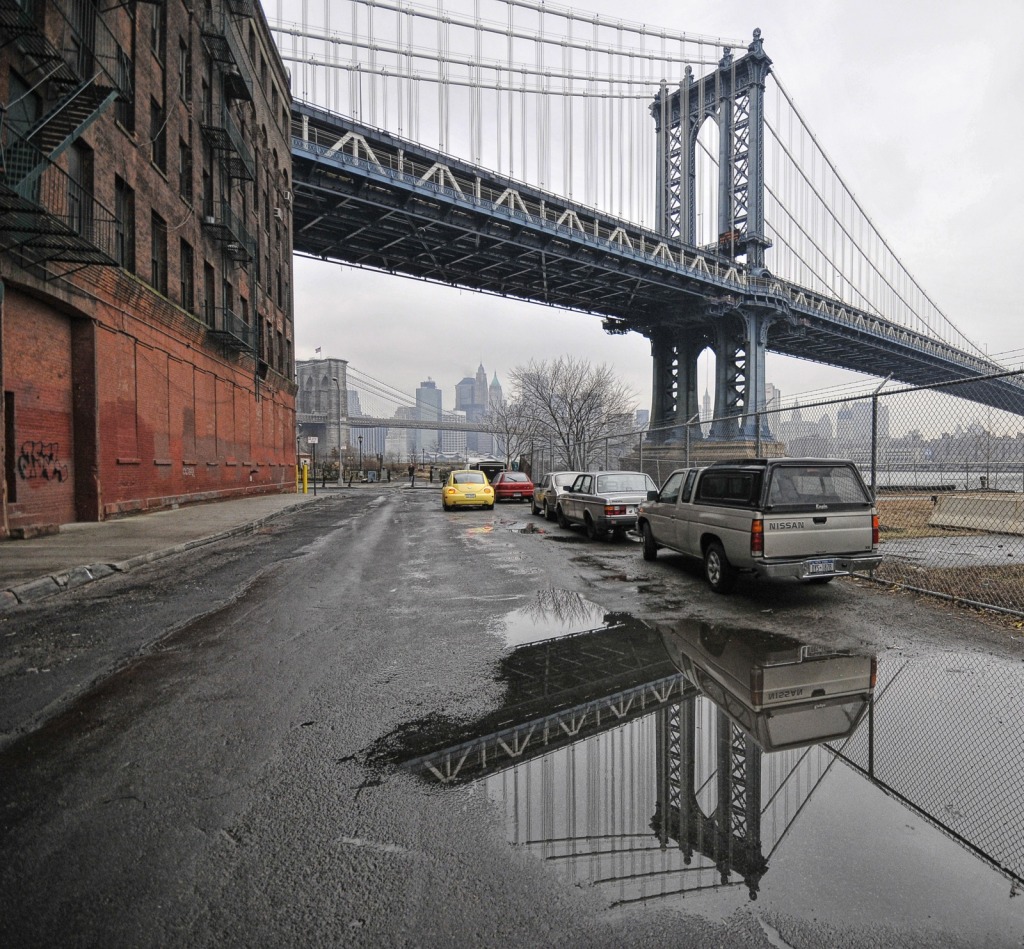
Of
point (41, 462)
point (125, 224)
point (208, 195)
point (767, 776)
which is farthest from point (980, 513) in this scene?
point (208, 195)

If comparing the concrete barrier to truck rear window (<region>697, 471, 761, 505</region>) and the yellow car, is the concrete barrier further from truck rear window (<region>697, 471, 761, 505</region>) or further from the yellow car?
the yellow car

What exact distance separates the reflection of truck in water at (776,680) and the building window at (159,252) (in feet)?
65.5

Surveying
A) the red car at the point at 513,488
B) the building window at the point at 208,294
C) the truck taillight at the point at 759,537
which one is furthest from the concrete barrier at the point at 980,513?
the building window at the point at 208,294

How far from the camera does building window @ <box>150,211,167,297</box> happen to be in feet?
66.0

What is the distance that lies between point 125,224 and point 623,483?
49.1ft

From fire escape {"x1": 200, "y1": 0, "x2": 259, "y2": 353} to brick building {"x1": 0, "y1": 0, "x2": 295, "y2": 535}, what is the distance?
10cm

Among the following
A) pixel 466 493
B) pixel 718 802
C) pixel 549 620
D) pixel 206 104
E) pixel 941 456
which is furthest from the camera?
pixel 206 104

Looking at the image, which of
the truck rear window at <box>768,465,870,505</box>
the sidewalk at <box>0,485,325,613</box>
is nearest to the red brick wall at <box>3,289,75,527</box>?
the sidewalk at <box>0,485,325,613</box>

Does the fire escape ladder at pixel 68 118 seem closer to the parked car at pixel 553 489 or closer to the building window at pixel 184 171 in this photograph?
the building window at pixel 184 171

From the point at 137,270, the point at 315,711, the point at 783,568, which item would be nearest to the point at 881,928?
the point at 315,711

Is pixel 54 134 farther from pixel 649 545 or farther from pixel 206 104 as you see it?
pixel 649 545

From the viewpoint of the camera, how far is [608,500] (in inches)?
558

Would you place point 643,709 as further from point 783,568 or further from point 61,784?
point 783,568

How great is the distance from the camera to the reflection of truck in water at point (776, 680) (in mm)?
4027
